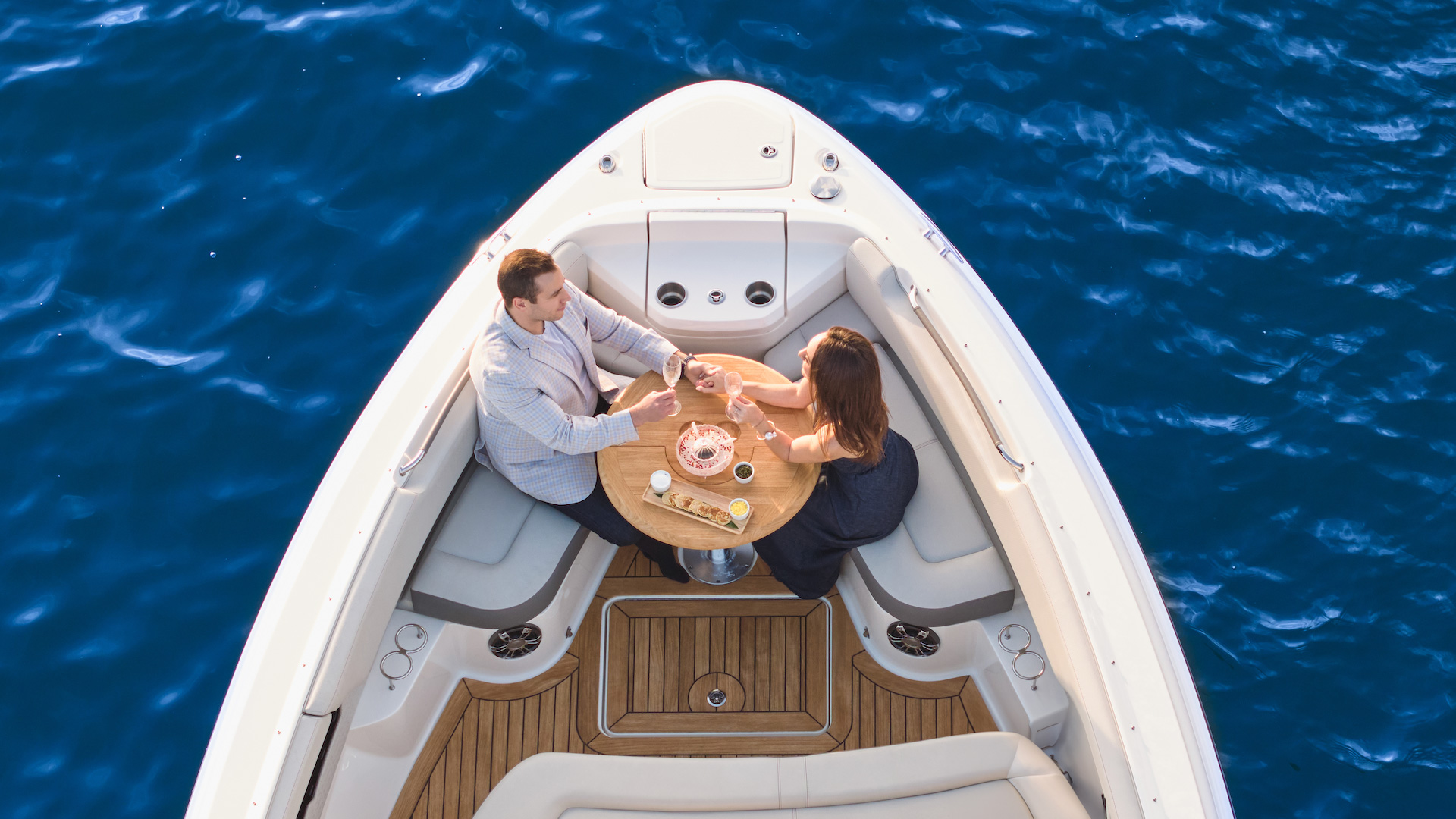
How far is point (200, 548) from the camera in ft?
11.8

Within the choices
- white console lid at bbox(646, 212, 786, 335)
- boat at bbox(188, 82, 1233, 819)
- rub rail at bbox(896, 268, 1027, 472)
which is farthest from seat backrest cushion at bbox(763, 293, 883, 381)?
rub rail at bbox(896, 268, 1027, 472)

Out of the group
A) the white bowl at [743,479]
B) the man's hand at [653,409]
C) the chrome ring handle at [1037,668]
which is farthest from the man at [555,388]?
the chrome ring handle at [1037,668]

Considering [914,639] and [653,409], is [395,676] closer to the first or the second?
[653,409]

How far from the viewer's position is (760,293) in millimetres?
2992

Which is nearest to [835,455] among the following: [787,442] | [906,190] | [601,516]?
[787,442]

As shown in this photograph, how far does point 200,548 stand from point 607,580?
1617mm

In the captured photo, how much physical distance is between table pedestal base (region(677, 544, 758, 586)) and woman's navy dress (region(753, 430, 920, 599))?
0.33m

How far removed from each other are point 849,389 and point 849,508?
1.54 ft

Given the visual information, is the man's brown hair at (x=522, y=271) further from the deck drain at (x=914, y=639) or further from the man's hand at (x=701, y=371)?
the deck drain at (x=914, y=639)

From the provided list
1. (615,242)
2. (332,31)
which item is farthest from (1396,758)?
(332,31)

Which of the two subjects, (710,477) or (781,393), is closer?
(710,477)

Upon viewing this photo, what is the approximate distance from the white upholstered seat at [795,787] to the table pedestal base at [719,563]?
90 cm

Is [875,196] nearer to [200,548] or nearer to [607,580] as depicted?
[607,580]

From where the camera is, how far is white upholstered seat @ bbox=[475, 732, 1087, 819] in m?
2.19
